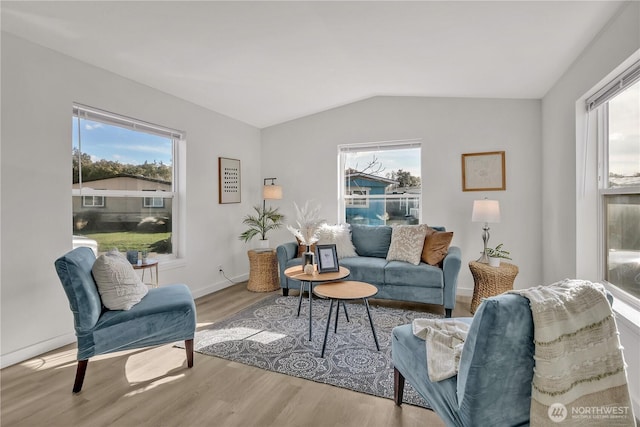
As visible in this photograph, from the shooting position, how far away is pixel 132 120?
11.2 ft

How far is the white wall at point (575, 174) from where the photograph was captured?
197cm

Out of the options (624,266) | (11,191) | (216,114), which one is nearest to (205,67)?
(216,114)

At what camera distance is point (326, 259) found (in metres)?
3.15

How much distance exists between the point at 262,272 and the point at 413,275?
6.53ft

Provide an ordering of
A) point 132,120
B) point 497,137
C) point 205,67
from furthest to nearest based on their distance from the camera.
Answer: point 497,137, point 132,120, point 205,67

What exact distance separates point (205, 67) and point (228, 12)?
98cm

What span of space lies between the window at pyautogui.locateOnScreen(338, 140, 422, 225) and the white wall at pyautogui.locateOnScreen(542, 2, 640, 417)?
1.53 metres

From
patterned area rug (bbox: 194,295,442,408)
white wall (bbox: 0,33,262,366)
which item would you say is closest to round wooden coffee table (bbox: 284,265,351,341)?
Answer: patterned area rug (bbox: 194,295,442,408)

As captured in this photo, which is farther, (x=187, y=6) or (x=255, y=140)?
(x=255, y=140)

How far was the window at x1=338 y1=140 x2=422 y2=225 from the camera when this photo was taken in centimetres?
462

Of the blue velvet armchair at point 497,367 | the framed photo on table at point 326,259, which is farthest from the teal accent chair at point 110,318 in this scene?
the blue velvet armchair at point 497,367

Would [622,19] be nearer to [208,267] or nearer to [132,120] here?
[132,120]

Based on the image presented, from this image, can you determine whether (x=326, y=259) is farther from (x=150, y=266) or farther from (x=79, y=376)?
(x=79, y=376)

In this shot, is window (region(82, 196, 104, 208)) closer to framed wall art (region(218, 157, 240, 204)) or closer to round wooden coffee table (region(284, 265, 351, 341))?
framed wall art (region(218, 157, 240, 204))
